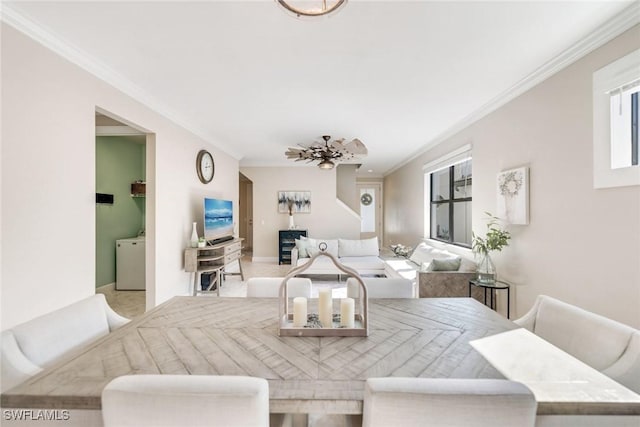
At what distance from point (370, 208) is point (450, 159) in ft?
17.3

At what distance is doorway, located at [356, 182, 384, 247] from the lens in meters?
9.41

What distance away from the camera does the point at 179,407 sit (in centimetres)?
71

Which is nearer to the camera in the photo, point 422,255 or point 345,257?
point 422,255

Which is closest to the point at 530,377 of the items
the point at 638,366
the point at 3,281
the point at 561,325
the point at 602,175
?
the point at 638,366

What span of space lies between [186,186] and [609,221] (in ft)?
14.7

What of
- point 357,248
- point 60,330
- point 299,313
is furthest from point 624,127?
point 357,248

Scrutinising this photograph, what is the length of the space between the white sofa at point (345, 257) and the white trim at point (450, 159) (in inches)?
71.3

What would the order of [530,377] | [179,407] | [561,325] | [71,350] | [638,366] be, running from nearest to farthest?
[179,407] → [530,377] → [638,366] → [71,350] → [561,325]

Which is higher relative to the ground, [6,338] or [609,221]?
[609,221]

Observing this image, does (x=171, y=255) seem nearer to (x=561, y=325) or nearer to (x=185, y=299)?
(x=185, y=299)

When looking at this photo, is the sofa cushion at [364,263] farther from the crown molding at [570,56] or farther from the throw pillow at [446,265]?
the crown molding at [570,56]

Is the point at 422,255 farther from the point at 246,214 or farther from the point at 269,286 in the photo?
the point at 246,214

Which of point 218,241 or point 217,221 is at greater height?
point 217,221

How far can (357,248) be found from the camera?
5.54 metres
